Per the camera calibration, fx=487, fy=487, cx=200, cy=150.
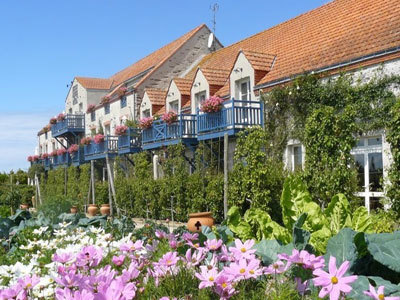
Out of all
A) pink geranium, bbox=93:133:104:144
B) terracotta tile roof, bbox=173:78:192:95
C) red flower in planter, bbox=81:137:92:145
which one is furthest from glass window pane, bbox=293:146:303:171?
red flower in planter, bbox=81:137:92:145

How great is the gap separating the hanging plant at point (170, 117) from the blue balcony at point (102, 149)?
7.81 meters

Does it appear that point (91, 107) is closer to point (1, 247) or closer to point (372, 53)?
point (372, 53)

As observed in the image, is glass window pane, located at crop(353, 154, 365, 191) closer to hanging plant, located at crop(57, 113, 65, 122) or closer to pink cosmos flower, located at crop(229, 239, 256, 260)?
pink cosmos flower, located at crop(229, 239, 256, 260)

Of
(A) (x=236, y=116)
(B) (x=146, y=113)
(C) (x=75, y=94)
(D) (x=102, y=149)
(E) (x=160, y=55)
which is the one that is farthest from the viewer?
(C) (x=75, y=94)

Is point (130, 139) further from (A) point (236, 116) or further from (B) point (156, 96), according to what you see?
(A) point (236, 116)

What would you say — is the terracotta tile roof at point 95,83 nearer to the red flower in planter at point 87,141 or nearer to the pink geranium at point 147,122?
the red flower in planter at point 87,141

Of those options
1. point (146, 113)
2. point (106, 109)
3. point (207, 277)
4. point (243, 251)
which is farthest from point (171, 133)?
point (207, 277)

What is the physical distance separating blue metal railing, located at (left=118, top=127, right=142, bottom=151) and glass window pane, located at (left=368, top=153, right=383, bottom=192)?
1514cm

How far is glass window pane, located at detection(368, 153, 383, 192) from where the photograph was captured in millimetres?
13086

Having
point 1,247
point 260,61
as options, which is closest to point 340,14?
point 260,61

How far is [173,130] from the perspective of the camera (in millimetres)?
21750

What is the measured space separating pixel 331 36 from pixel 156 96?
507 inches

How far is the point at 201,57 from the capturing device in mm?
29781

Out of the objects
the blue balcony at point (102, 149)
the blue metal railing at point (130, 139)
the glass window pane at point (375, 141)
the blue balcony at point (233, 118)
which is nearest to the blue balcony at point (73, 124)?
the blue balcony at point (102, 149)
